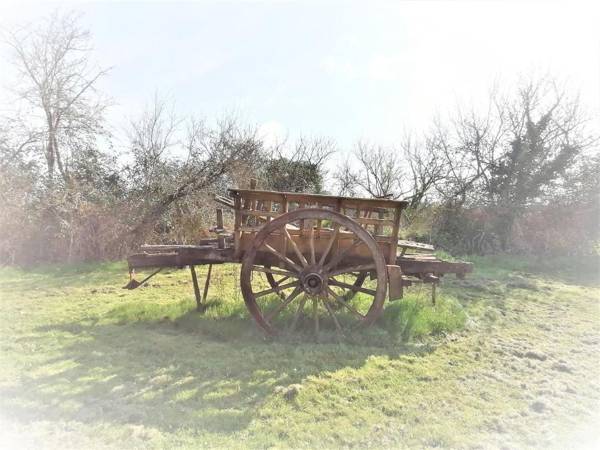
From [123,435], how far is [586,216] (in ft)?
55.1

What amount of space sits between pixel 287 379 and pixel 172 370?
3.99ft

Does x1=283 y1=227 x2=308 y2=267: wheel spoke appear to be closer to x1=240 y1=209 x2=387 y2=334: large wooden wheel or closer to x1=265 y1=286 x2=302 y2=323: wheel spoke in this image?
x1=240 y1=209 x2=387 y2=334: large wooden wheel

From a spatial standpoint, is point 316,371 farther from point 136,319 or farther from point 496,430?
point 136,319

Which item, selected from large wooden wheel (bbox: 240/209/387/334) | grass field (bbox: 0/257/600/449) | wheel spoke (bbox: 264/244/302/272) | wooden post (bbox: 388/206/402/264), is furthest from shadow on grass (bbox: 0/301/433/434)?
wooden post (bbox: 388/206/402/264)

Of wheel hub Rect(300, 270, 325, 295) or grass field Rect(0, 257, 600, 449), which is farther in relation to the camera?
Result: wheel hub Rect(300, 270, 325, 295)

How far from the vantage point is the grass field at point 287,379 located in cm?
298

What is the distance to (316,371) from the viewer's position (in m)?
4.11

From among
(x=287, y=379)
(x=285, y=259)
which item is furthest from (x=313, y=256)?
(x=287, y=379)

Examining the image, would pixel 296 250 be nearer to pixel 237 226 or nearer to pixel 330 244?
pixel 330 244

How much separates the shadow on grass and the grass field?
0.02m

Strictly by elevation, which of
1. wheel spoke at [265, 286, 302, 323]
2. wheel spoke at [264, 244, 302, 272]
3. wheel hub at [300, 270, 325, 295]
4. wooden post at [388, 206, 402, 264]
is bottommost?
wheel spoke at [265, 286, 302, 323]

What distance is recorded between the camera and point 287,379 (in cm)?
391

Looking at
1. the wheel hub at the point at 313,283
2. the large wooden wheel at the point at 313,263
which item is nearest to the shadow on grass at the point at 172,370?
the large wooden wheel at the point at 313,263

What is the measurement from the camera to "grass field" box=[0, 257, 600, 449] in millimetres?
2982
